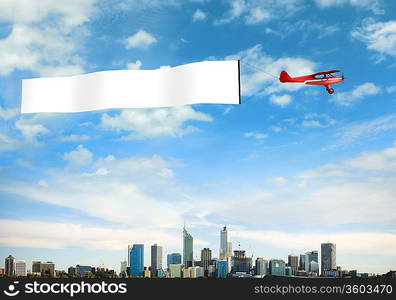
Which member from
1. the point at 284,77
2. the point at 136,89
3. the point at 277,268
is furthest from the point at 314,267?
the point at 136,89

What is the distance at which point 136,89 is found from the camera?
1345 cm

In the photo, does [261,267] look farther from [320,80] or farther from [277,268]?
[320,80]

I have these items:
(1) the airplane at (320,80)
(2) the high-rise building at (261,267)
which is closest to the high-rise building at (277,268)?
(2) the high-rise building at (261,267)

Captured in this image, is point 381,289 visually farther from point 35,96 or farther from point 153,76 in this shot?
point 35,96

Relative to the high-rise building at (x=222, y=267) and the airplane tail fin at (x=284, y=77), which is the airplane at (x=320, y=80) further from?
the high-rise building at (x=222, y=267)

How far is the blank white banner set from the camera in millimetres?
12164

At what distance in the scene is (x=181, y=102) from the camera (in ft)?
41.5

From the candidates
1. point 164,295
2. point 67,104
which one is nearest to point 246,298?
point 164,295

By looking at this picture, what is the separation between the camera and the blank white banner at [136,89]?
12164mm

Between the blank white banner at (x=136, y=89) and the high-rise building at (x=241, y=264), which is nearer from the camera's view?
the blank white banner at (x=136, y=89)

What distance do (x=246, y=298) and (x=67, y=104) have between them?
6.15 metres

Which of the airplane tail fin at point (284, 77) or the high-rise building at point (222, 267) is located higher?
the airplane tail fin at point (284, 77)

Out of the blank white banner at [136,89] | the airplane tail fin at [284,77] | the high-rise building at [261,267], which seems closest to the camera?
the blank white banner at [136,89]

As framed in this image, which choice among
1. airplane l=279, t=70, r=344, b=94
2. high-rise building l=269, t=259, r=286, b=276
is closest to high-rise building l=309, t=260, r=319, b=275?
high-rise building l=269, t=259, r=286, b=276
